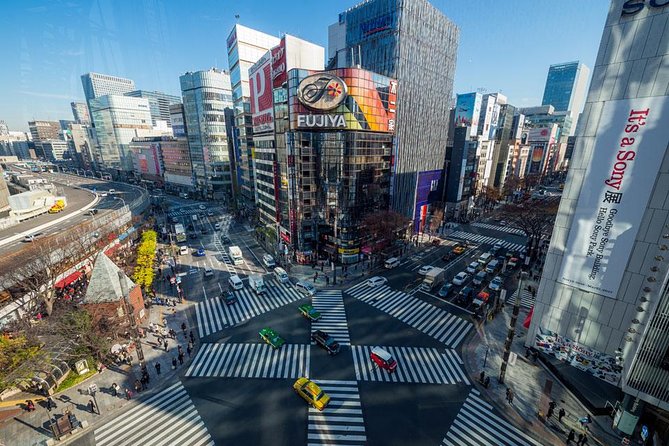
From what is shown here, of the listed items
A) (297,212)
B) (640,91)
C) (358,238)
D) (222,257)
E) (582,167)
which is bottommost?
(222,257)

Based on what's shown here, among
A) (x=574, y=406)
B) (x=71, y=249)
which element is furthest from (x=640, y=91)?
(x=71, y=249)

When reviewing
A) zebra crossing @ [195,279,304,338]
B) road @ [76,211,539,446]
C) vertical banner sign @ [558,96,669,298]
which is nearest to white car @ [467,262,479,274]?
road @ [76,211,539,446]

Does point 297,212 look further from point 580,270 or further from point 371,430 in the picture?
point 580,270

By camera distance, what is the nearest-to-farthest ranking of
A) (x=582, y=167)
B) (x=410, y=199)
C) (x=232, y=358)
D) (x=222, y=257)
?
(x=582, y=167), (x=232, y=358), (x=222, y=257), (x=410, y=199)

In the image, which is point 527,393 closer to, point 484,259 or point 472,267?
point 472,267

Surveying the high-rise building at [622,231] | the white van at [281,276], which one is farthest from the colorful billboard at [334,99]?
the high-rise building at [622,231]

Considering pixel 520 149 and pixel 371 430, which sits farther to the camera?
pixel 520 149

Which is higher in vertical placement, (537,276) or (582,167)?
(582,167)
